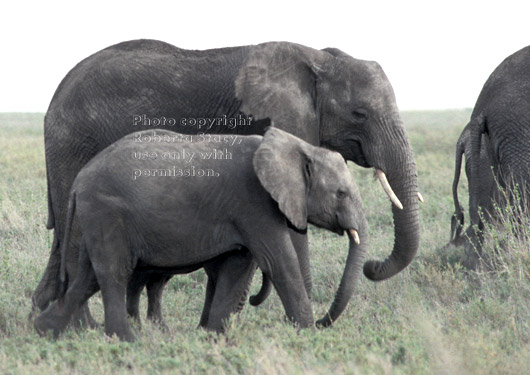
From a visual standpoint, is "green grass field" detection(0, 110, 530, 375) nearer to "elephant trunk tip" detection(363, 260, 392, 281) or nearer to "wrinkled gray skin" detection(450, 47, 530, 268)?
"elephant trunk tip" detection(363, 260, 392, 281)

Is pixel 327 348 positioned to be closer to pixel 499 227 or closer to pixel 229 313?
pixel 229 313

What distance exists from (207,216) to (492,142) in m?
4.27

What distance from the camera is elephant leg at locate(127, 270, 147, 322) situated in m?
7.23

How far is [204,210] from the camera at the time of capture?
6488 mm

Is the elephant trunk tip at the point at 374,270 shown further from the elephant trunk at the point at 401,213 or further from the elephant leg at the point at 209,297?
the elephant leg at the point at 209,297

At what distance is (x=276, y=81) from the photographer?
7594 mm

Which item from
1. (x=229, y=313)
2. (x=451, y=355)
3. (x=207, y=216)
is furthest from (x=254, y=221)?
(x=451, y=355)

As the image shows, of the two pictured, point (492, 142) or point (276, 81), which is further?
point (492, 142)

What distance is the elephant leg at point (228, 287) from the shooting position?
263 inches

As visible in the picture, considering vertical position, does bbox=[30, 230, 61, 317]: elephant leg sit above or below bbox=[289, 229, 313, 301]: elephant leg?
below

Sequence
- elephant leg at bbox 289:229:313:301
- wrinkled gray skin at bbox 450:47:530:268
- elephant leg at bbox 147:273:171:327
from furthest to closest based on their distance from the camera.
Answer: wrinkled gray skin at bbox 450:47:530:268
elephant leg at bbox 147:273:171:327
elephant leg at bbox 289:229:313:301

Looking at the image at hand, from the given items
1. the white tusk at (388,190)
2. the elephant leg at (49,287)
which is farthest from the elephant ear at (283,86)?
the elephant leg at (49,287)

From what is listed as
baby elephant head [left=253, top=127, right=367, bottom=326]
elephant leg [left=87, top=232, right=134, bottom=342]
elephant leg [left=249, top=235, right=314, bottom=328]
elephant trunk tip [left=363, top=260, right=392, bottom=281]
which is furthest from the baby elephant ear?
elephant leg [left=87, top=232, right=134, bottom=342]

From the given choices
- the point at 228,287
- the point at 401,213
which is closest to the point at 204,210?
the point at 228,287
